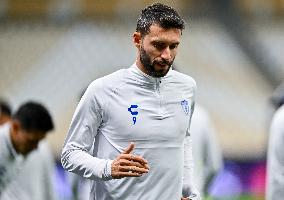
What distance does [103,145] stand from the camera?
209 inches

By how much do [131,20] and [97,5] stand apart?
986mm

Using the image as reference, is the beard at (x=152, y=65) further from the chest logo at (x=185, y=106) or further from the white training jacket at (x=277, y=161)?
the white training jacket at (x=277, y=161)

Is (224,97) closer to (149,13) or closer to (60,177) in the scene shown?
(60,177)

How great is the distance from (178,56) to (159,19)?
10.3m

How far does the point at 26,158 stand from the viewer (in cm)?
793

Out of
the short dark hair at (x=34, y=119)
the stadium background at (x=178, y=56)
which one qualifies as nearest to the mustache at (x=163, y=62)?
the short dark hair at (x=34, y=119)

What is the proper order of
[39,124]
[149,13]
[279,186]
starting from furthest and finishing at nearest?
1. [39,124]
2. [279,186]
3. [149,13]

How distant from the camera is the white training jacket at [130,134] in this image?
5238 millimetres

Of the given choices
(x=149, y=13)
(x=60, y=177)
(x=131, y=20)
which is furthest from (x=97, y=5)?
(x=149, y=13)

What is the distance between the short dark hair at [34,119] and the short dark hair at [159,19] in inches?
96.2

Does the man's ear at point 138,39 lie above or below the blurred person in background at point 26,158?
above

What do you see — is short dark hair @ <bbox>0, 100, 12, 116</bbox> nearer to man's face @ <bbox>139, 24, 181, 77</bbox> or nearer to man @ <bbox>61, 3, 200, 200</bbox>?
man @ <bbox>61, 3, 200, 200</bbox>

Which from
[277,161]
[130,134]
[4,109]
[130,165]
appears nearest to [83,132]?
[130,134]

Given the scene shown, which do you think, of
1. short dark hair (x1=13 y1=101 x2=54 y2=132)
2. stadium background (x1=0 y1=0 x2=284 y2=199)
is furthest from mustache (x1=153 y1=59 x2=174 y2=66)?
stadium background (x1=0 y1=0 x2=284 y2=199)
